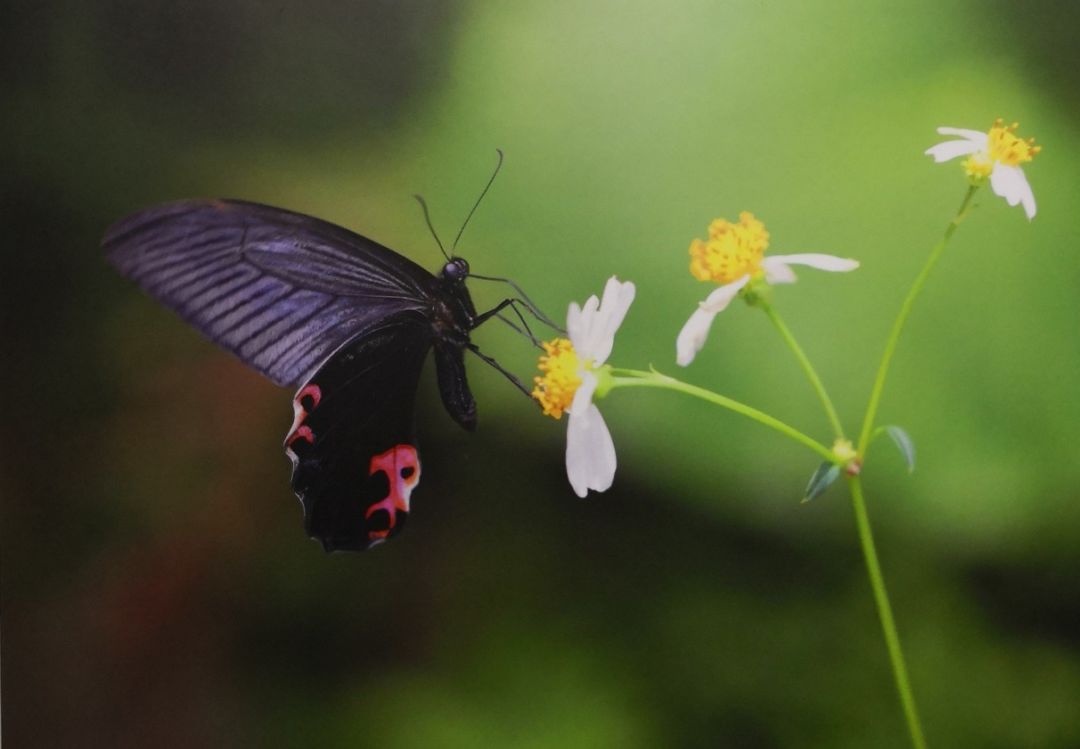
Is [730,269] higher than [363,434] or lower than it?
higher

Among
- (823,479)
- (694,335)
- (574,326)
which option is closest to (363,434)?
(574,326)

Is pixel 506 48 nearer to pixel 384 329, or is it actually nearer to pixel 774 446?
pixel 384 329

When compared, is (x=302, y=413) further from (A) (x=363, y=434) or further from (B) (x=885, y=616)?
(B) (x=885, y=616)

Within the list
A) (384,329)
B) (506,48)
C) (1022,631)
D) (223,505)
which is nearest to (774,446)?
(1022,631)

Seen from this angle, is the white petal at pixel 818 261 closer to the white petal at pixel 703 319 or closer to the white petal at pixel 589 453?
the white petal at pixel 703 319

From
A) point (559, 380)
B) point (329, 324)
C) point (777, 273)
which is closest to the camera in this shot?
point (777, 273)

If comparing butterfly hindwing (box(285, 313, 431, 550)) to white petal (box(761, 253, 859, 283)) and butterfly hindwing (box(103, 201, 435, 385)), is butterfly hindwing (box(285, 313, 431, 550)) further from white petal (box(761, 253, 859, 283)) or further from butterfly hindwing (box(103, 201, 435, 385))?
white petal (box(761, 253, 859, 283))

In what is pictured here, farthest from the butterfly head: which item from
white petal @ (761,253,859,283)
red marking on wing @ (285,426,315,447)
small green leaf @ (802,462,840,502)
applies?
small green leaf @ (802,462,840,502)
